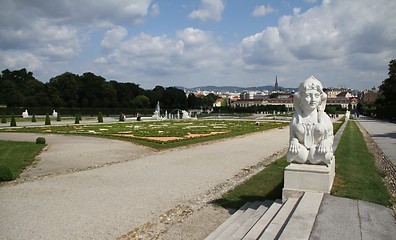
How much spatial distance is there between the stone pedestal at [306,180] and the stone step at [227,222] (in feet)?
3.07

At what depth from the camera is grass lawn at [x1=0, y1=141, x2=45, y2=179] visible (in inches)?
466

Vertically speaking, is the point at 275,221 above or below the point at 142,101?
below

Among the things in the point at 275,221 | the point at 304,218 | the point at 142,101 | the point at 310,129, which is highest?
the point at 142,101

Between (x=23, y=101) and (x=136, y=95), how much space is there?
35653 mm

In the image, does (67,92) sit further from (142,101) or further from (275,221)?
(275,221)

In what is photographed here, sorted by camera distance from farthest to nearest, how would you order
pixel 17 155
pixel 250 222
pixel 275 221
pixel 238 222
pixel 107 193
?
1. pixel 17 155
2. pixel 107 193
3. pixel 238 222
4. pixel 250 222
5. pixel 275 221

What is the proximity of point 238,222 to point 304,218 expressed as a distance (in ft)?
4.78

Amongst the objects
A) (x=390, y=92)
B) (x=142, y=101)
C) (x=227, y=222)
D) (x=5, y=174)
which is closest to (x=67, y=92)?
(x=142, y=101)

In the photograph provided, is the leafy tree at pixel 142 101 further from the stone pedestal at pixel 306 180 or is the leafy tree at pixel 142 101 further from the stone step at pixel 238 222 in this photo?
the stone pedestal at pixel 306 180

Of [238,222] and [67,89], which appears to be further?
[67,89]

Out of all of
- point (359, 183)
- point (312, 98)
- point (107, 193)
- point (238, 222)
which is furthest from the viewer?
point (107, 193)

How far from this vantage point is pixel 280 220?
16.8 ft

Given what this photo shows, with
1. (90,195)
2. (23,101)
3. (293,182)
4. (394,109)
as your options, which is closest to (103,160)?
(90,195)

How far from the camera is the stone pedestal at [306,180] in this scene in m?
6.02
